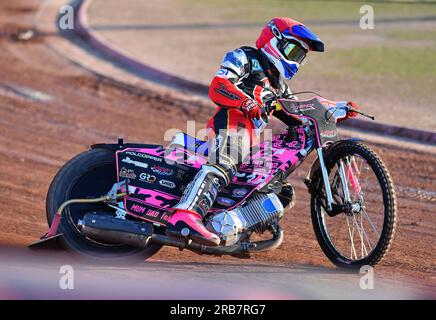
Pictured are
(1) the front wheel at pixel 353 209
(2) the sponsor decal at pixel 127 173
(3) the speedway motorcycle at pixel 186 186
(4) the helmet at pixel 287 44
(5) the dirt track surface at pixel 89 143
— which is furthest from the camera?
(5) the dirt track surface at pixel 89 143

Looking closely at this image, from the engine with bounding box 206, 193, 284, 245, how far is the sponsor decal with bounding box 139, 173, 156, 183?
58 centimetres

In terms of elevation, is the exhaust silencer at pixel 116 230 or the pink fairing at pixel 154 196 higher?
the pink fairing at pixel 154 196

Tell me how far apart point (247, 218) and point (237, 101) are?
0.93 m

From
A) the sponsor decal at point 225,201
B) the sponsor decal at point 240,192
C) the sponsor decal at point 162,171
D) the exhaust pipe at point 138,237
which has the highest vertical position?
the sponsor decal at point 162,171

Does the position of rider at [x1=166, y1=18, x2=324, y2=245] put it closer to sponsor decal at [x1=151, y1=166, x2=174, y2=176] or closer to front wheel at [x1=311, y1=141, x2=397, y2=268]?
sponsor decal at [x1=151, y1=166, x2=174, y2=176]

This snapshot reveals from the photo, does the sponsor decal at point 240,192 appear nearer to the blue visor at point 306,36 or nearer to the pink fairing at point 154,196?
the pink fairing at point 154,196

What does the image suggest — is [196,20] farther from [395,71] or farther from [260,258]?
[260,258]

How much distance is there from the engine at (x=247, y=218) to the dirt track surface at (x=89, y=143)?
1.44 feet

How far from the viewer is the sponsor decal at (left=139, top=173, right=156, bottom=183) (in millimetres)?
7176

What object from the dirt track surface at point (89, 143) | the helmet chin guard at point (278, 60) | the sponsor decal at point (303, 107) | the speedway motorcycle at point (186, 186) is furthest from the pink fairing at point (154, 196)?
the helmet chin guard at point (278, 60)

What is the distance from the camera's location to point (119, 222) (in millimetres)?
7008

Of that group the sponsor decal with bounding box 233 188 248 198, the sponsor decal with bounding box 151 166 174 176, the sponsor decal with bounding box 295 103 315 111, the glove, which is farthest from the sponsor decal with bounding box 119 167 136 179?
the sponsor decal with bounding box 295 103 315 111

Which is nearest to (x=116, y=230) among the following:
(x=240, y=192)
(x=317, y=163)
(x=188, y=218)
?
(x=188, y=218)

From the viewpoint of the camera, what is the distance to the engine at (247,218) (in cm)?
692
